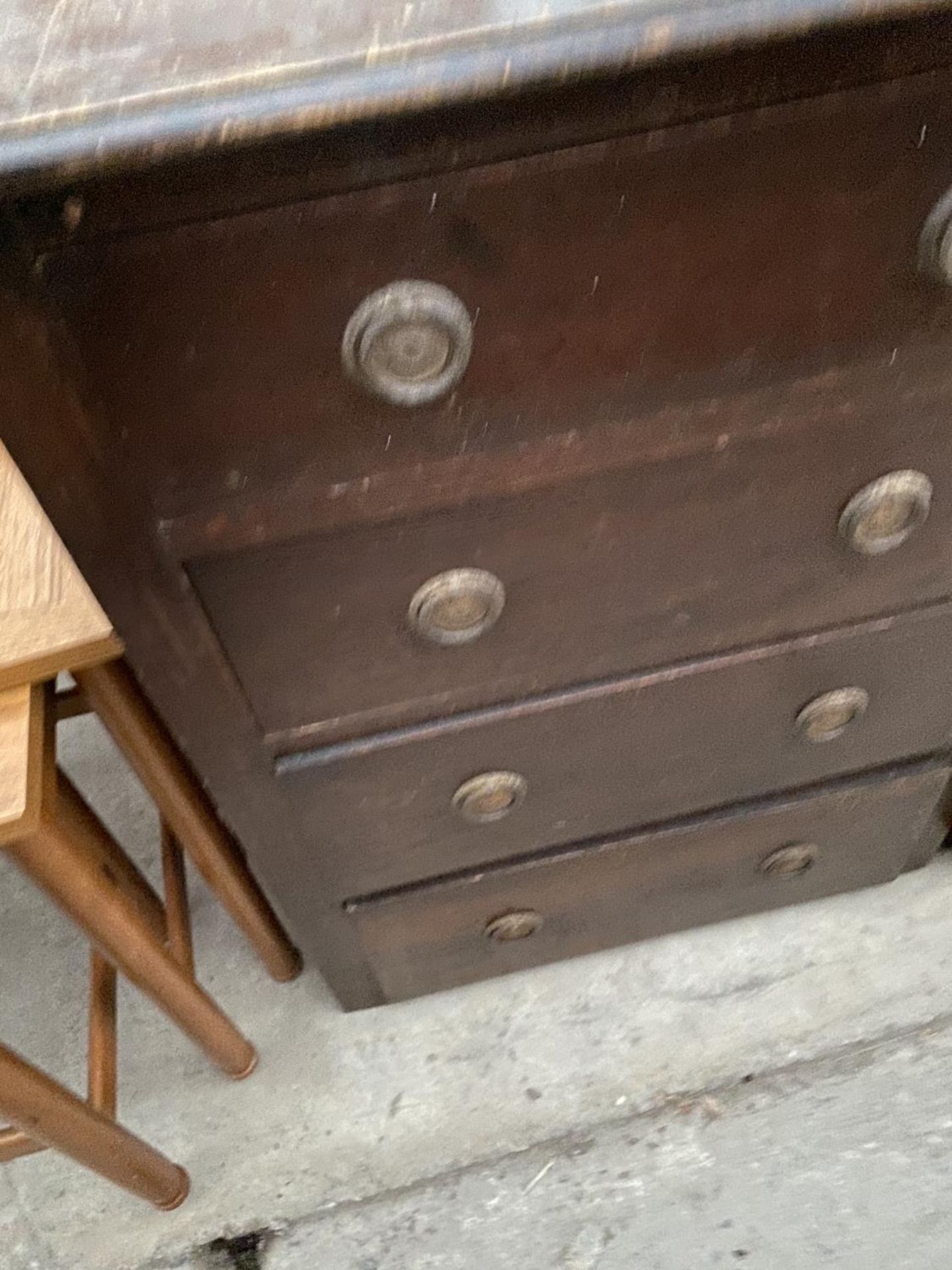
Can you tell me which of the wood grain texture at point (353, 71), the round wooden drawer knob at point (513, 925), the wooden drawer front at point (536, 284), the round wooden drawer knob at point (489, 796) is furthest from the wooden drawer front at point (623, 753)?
the wood grain texture at point (353, 71)

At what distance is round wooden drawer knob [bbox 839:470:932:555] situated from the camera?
608 mm

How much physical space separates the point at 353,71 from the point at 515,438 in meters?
0.19

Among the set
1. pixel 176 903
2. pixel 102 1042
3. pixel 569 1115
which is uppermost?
pixel 176 903

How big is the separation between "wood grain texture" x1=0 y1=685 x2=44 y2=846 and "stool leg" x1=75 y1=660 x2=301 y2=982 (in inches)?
4.1

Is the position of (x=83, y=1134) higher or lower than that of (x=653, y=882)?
lower

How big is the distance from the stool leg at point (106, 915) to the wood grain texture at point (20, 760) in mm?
27

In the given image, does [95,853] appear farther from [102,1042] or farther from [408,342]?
[408,342]

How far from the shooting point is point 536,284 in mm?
442

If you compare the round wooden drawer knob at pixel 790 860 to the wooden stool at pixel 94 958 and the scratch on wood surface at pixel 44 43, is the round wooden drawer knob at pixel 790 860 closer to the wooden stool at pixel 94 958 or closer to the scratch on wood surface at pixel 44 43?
the wooden stool at pixel 94 958

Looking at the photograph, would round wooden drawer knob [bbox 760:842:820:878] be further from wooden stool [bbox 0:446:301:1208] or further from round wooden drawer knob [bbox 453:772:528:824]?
wooden stool [bbox 0:446:301:1208]

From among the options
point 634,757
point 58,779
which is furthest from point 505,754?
point 58,779

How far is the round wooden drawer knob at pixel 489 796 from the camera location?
2.51 ft

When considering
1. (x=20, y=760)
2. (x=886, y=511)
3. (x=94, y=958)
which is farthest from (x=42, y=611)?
(x=886, y=511)

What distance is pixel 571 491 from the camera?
0.57m
